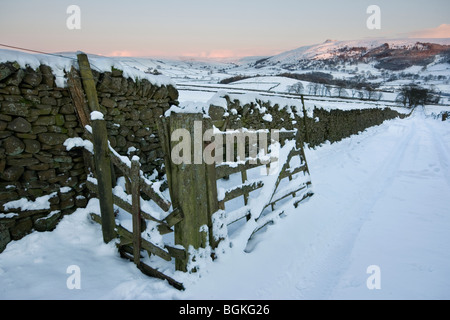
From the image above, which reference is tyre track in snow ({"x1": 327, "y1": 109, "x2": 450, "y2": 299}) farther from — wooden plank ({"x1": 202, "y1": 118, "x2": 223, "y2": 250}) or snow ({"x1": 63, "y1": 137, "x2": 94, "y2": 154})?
snow ({"x1": 63, "y1": 137, "x2": 94, "y2": 154})

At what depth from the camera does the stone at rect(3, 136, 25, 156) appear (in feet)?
10.9

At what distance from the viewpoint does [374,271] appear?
10.1 feet

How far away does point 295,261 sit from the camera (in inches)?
132

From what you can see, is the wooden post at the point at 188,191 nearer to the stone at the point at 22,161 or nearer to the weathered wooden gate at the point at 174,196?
the weathered wooden gate at the point at 174,196

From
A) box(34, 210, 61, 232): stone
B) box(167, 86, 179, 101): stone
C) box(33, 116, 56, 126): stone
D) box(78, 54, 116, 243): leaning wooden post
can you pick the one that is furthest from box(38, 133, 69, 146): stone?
box(167, 86, 179, 101): stone

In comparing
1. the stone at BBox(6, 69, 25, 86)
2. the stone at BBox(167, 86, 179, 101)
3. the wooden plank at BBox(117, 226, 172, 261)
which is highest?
the stone at BBox(167, 86, 179, 101)

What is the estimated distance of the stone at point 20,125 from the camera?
3.37 meters

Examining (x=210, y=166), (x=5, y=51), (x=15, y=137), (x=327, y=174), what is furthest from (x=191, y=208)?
(x=327, y=174)

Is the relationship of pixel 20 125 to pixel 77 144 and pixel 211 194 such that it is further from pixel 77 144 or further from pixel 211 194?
pixel 211 194

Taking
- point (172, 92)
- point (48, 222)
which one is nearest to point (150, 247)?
point (48, 222)

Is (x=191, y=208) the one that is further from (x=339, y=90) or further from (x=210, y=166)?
(x=339, y=90)

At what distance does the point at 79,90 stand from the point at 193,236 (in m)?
3.07

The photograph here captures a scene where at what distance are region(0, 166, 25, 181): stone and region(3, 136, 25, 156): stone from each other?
8.4 inches

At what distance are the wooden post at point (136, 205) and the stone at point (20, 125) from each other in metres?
1.93
